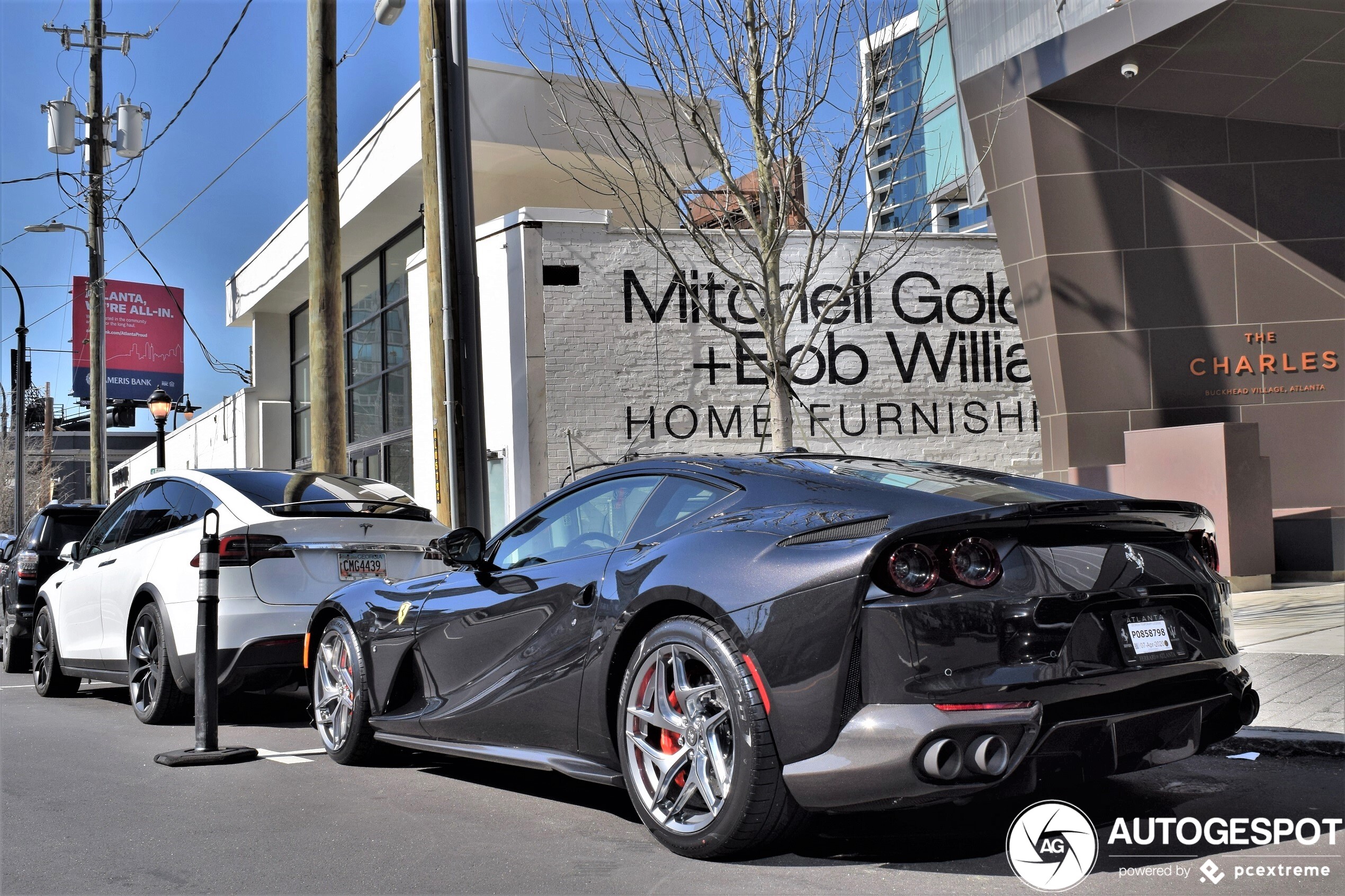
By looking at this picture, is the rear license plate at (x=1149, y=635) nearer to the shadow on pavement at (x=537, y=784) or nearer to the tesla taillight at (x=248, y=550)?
the shadow on pavement at (x=537, y=784)

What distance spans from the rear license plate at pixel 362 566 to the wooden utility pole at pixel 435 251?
7.39 ft

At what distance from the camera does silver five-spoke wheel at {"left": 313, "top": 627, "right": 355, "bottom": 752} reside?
18.7ft

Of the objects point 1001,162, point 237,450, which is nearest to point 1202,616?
point 1001,162

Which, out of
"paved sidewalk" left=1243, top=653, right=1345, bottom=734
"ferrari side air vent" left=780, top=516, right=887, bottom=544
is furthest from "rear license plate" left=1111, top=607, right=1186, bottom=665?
"paved sidewalk" left=1243, top=653, right=1345, bottom=734

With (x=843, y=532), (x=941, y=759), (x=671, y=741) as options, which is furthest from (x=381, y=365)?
(x=941, y=759)

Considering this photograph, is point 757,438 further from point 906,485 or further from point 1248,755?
point 906,485

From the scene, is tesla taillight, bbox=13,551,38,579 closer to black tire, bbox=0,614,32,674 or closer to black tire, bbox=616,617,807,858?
black tire, bbox=0,614,32,674

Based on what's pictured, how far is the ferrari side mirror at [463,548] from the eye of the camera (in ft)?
16.8

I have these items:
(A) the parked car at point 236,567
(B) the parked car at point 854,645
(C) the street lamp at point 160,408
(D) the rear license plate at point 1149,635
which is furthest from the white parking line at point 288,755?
(C) the street lamp at point 160,408

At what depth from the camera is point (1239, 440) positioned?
12.0 metres

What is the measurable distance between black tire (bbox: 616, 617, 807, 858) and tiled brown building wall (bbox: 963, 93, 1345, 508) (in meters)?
10.6

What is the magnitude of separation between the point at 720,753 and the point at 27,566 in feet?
28.3

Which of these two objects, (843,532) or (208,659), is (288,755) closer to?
(208,659)

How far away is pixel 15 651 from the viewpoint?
10.7 m
